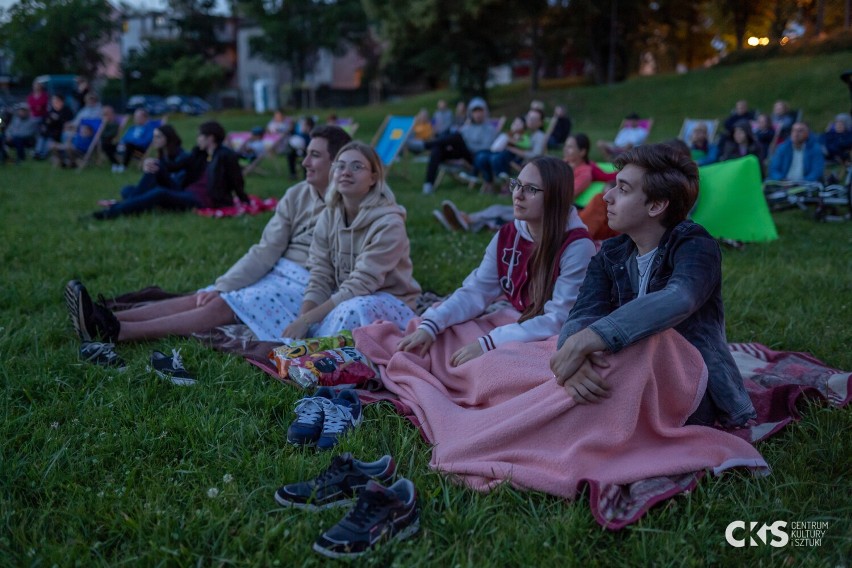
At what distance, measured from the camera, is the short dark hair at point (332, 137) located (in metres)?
4.61

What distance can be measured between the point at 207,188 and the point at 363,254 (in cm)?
489

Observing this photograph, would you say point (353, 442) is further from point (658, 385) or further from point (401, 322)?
point (401, 322)

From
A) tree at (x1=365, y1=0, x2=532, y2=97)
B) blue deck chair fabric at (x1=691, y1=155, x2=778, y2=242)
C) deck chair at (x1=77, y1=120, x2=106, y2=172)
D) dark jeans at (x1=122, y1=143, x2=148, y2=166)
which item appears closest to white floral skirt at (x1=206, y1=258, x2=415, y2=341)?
blue deck chair fabric at (x1=691, y1=155, x2=778, y2=242)

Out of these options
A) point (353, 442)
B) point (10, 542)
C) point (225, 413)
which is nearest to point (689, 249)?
point (353, 442)

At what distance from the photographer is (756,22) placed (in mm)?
37094

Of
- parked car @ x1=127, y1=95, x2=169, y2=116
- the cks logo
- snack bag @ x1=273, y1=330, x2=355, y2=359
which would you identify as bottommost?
the cks logo

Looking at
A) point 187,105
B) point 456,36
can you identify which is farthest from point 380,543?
point 187,105

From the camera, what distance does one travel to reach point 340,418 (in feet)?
9.59

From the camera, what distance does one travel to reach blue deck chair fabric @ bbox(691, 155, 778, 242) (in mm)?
7023

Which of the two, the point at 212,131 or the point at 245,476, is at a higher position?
the point at 212,131

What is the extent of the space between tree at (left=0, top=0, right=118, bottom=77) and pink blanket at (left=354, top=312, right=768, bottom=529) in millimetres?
50806

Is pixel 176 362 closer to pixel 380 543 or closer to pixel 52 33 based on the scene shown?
pixel 380 543

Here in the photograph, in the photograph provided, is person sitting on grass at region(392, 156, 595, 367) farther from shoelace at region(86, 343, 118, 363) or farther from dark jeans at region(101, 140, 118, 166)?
dark jeans at region(101, 140, 118, 166)

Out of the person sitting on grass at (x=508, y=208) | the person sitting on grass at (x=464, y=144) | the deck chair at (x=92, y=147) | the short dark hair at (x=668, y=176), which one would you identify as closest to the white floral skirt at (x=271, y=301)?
the short dark hair at (x=668, y=176)
